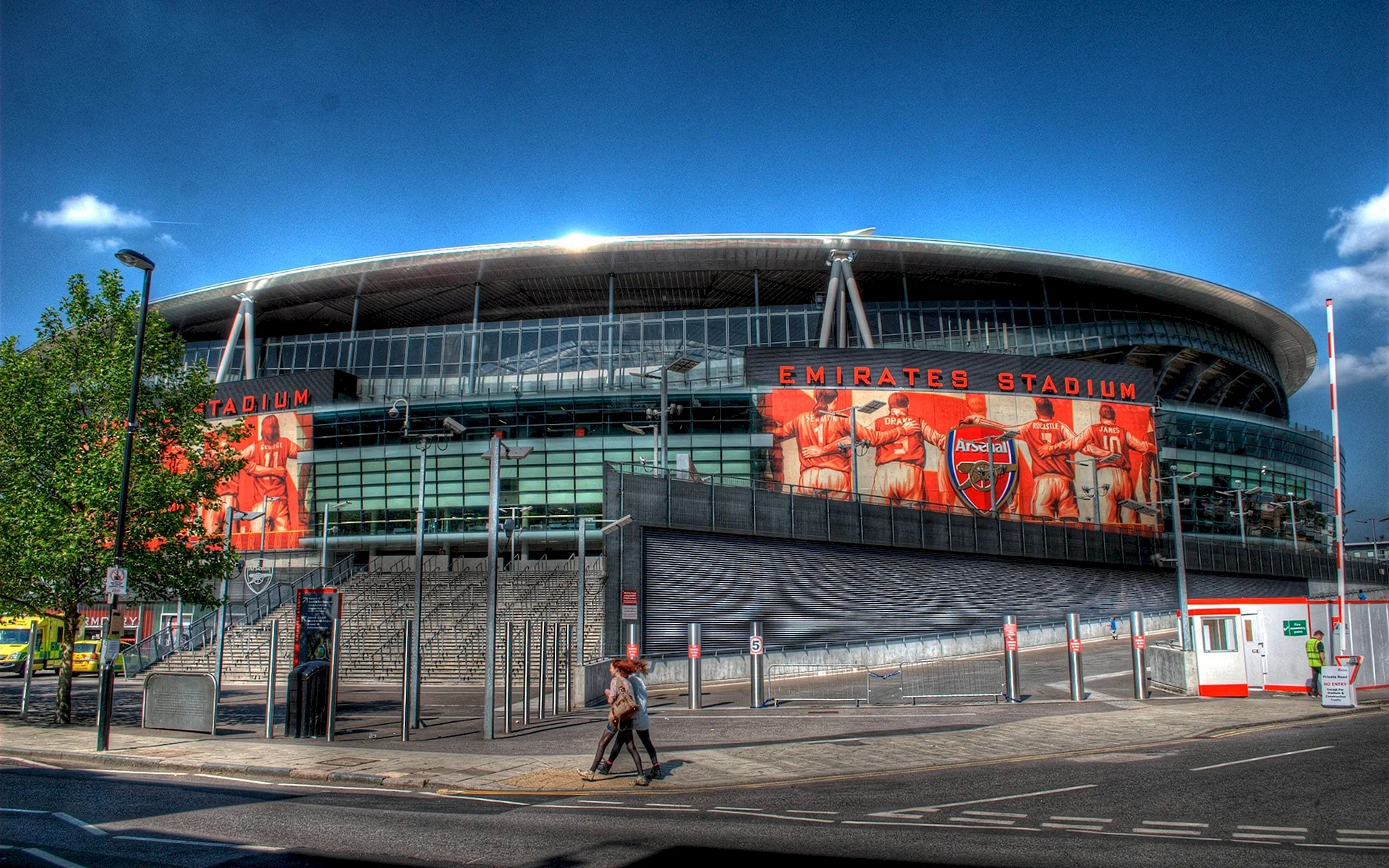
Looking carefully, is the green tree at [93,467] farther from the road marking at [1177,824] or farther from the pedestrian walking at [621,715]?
the road marking at [1177,824]

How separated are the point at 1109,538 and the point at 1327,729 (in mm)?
38592

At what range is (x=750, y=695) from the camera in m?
25.9

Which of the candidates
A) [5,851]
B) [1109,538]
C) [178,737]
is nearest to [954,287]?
[1109,538]

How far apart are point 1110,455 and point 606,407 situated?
99.8 ft

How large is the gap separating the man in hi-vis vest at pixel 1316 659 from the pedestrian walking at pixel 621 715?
1856 centimetres

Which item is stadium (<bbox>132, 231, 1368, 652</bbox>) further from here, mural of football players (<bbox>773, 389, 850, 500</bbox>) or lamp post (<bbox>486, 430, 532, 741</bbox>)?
lamp post (<bbox>486, 430, 532, 741</bbox>)

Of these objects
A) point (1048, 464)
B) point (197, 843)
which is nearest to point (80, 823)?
point (197, 843)

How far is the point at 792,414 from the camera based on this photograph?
55656 millimetres

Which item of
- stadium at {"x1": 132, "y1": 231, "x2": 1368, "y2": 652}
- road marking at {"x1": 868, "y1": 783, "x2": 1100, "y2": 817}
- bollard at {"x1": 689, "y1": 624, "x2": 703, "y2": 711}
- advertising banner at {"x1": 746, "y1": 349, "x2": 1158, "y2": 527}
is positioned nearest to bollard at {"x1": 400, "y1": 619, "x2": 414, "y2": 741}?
bollard at {"x1": 689, "y1": 624, "x2": 703, "y2": 711}

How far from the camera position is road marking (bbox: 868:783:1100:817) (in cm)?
1102

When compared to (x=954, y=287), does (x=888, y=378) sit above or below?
below

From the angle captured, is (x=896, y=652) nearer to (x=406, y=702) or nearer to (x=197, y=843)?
(x=406, y=702)

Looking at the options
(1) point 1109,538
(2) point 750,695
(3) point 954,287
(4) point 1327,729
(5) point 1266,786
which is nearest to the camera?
(5) point 1266,786

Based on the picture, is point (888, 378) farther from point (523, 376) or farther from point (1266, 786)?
point (1266, 786)
